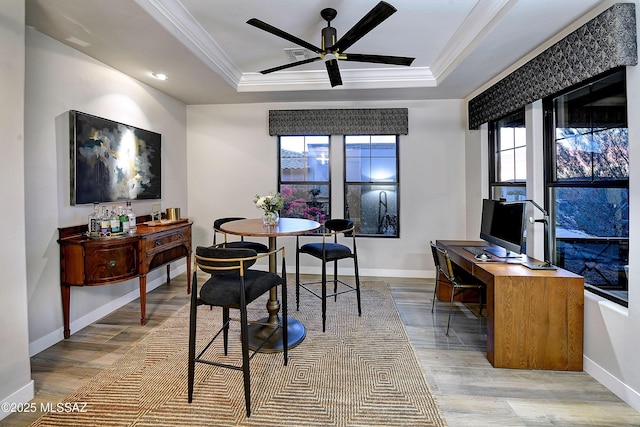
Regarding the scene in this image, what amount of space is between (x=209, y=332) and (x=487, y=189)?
11.8ft

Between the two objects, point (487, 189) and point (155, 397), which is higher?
point (487, 189)

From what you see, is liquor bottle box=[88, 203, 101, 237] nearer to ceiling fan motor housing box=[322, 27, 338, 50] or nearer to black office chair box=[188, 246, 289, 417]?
black office chair box=[188, 246, 289, 417]

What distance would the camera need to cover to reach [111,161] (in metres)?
Answer: 3.28

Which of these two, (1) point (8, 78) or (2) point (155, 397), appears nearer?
(1) point (8, 78)

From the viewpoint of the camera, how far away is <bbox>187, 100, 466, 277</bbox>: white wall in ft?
14.8

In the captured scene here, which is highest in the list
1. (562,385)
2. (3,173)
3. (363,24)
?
(363,24)

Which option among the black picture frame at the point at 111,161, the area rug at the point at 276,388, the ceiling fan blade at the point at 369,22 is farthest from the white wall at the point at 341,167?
the ceiling fan blade at the point at 369,22

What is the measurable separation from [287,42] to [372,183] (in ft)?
7.44

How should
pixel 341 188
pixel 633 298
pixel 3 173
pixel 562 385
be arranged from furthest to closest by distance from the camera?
pixel 341 188 → pixel 562 385 → pixel 633 298 → pixel 3 173

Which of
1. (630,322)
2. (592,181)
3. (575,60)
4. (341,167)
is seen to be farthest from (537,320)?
(341,167)

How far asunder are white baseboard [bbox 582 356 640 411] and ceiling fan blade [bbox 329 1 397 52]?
2739 millimetres

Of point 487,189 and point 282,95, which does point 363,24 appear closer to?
point 282,95

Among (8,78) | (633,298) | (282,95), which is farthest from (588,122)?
(8,78)

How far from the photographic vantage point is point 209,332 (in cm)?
288
